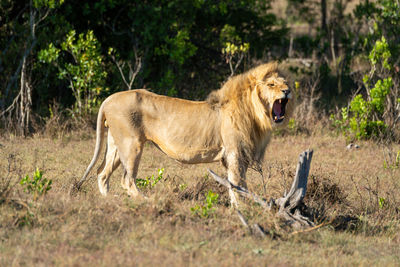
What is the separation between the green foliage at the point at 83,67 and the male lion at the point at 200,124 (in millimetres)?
4918

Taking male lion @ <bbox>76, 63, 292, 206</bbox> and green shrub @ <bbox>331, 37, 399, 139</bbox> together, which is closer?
male lion @ <bbox>76, 63, 292, 206</bbox>

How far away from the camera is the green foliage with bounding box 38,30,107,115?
36.7 feet

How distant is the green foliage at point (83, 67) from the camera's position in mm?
11195

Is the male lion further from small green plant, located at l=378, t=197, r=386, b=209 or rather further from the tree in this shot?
the tree

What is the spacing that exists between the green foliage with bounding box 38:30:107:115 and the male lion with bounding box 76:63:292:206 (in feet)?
16.1

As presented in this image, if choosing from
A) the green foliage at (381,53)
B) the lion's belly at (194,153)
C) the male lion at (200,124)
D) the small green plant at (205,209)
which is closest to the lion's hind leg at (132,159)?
the male lion at (200,124)

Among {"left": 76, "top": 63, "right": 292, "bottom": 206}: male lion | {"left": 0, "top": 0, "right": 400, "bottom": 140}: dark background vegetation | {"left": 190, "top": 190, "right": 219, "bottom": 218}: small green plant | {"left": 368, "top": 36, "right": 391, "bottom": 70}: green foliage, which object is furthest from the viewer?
{"left": 0, "top": 0, "right": 400, "bottom": 140}: dark background vegetation

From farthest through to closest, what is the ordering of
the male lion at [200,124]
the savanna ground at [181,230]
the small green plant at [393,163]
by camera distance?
the small green plant at [393,163], the male lion at [200,124], the savanna ground at [181,230]

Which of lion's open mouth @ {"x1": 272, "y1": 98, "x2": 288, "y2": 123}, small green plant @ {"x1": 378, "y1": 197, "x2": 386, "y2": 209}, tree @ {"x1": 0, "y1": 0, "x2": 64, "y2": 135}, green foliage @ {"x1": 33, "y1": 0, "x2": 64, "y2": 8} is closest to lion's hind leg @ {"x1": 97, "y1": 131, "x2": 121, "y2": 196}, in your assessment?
lion's open mouth @ {"x1": 272, "y1": 98, "x2": 288, "y2": 123}

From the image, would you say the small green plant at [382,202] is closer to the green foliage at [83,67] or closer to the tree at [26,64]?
the green foliage at [83,67]

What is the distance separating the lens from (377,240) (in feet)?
18.8

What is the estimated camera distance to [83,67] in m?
11.3

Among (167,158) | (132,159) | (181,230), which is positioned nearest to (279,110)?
(132,159)

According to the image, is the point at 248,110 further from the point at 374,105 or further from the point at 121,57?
the point at 121,57
